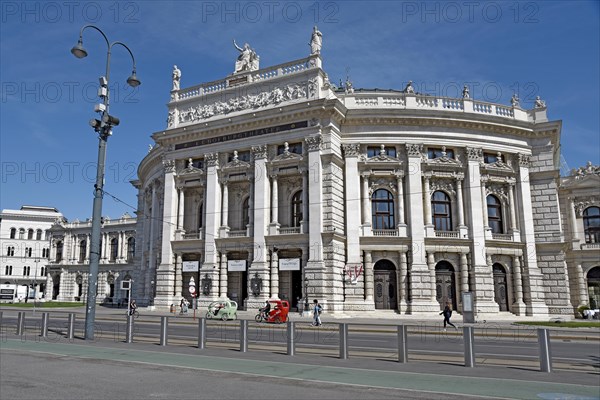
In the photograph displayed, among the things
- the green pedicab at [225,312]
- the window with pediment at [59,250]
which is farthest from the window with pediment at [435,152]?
the window with pediment at [59,250]

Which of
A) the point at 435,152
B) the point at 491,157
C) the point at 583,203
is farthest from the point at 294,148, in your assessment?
the point at 583,203

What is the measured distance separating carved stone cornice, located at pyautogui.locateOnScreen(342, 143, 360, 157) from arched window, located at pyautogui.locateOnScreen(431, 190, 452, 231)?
7443 mm

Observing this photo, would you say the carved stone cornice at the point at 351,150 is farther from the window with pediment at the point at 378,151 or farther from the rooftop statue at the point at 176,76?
the rooftop statue at the point at 176,76

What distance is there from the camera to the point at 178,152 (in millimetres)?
46469

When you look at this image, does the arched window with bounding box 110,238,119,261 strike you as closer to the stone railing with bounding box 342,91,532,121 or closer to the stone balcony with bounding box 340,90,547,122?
the stone balcony with bounding box 340,90,547,122

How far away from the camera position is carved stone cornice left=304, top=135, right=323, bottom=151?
129ft

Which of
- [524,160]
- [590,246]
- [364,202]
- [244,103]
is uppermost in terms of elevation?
[244,103]

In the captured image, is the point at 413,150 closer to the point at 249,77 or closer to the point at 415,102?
the point at 415,102

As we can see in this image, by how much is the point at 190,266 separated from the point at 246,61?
63.3 ft

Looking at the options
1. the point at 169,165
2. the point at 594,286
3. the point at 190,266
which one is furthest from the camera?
the point at 169,165

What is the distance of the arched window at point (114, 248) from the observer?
8644cm

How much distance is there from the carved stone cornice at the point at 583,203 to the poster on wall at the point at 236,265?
32348 millimetres

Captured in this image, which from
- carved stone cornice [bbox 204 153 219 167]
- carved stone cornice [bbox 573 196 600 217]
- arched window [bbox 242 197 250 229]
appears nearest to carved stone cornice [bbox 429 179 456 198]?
carved stone cornice [bbox 573 196 600 217]

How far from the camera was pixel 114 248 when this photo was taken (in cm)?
8712
